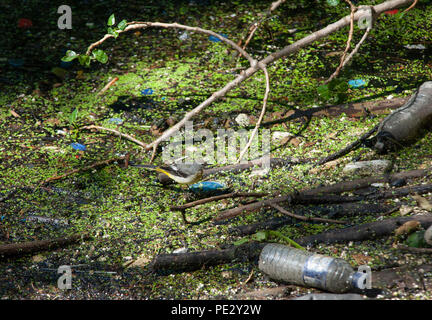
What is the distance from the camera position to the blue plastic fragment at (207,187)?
2.55m

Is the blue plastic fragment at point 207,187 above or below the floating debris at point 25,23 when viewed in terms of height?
below

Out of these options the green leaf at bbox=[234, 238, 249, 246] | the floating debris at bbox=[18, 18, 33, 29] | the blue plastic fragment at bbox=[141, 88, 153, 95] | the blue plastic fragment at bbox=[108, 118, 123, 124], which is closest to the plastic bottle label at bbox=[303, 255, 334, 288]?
the green leaf at bbox=[234, 238, 249, 246]

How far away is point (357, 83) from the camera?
3344 mm

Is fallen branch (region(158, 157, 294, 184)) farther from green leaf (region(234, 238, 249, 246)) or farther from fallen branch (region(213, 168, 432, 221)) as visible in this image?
green leaf (region(234, 238, 249, 246))

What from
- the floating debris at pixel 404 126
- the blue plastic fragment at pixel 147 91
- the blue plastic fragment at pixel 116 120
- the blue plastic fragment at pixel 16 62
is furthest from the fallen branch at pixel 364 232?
the blue plastic fragment at pixel 16 62

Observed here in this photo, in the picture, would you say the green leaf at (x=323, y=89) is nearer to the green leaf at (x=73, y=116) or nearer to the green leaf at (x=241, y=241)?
the green leaf at (x=241, y=241)

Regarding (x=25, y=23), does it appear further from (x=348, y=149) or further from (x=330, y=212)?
(x=330, y=212)

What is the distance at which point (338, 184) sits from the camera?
7.73ft

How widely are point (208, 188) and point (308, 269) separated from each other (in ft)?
2.90

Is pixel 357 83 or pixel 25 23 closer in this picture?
pixel 357 83

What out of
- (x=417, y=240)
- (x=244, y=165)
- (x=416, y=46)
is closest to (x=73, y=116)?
(x=244, y=165)

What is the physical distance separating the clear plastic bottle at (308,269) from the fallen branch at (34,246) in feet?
2.97

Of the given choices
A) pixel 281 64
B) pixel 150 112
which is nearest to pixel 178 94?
pixel 150 112
